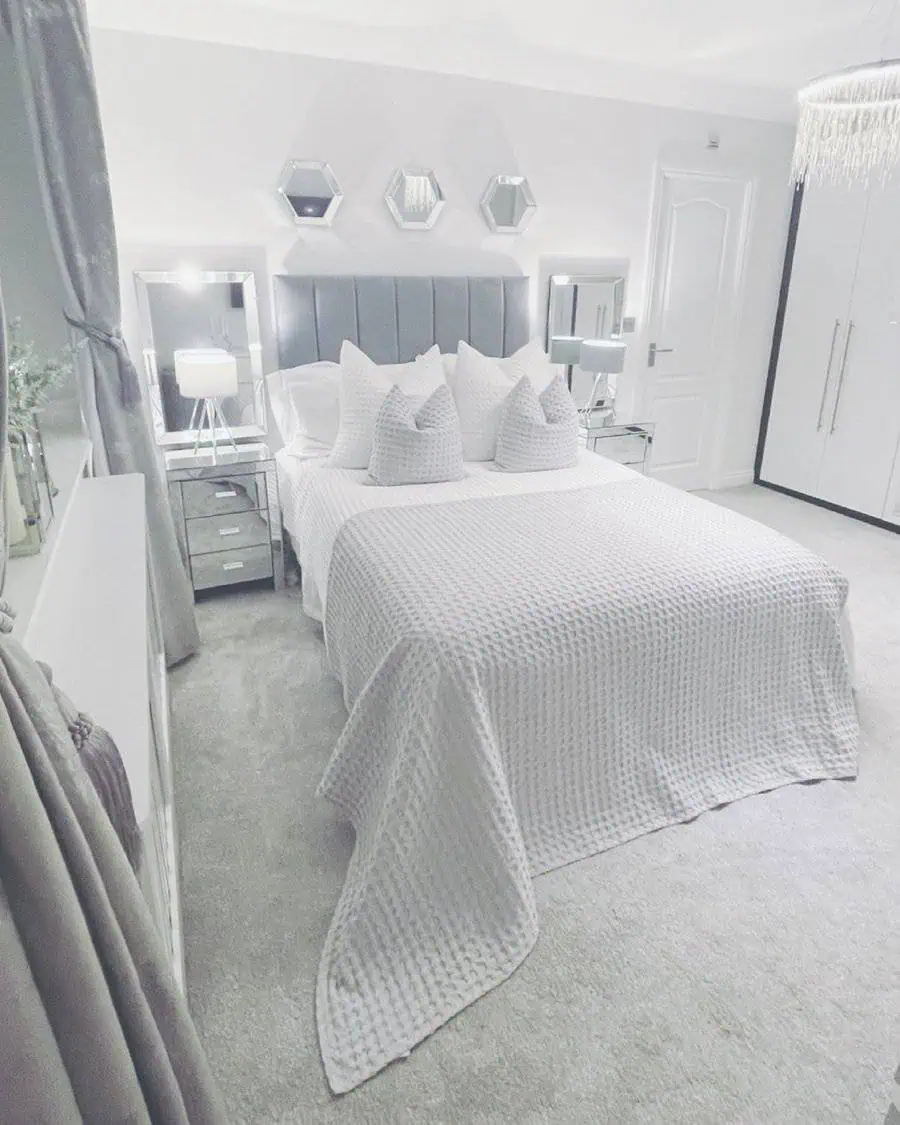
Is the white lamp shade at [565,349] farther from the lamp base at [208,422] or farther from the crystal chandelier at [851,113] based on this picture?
the lamp base at [208,422]

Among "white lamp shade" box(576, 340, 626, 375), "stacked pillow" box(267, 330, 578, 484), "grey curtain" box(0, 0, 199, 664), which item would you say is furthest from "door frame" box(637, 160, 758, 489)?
"grey curtain" box(0, 0, 199, 664)

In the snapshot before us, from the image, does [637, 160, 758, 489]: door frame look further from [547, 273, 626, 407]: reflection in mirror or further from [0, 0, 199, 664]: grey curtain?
[0, 0, 199, 664]: grey curtain

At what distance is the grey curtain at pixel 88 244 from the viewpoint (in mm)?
2127

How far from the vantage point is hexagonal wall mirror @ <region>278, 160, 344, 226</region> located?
129 inches

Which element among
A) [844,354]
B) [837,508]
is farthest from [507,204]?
[837,508]

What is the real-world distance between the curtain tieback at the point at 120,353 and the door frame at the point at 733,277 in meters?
3.09

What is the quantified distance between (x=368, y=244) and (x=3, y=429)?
10.3 ft

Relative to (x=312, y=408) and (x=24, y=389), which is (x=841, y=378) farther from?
(x=24, y=389)

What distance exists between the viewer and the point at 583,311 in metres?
4.12

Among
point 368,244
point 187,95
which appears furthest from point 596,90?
point 187,95

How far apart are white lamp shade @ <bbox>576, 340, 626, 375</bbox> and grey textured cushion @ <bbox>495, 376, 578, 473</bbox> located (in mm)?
618

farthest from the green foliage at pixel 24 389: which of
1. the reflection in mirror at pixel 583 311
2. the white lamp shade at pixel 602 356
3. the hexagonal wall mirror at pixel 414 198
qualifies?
the reflection in mirror at pixel 583 311

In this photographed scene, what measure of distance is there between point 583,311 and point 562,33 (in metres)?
1.33

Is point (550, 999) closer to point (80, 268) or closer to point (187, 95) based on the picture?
point (80, 268)
